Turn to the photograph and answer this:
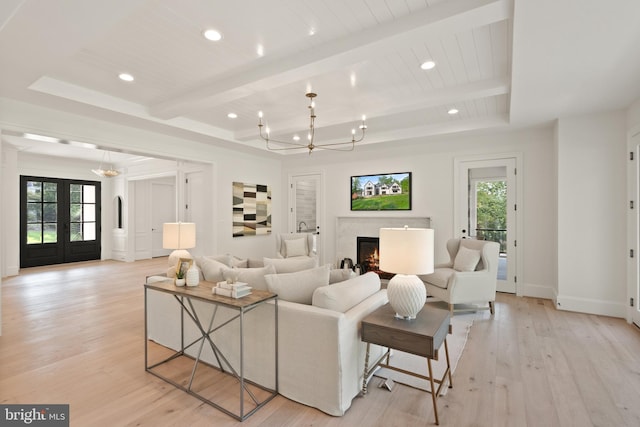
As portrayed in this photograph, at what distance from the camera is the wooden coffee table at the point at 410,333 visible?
1964mm

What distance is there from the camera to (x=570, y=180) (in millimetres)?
4152

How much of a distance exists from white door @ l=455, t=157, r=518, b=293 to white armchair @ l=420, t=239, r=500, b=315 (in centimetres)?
101

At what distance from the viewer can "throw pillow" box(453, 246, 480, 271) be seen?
4.10 meters

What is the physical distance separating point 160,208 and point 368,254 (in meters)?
6.83

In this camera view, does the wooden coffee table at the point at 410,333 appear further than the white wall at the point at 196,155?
No

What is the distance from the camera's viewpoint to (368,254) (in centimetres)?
629

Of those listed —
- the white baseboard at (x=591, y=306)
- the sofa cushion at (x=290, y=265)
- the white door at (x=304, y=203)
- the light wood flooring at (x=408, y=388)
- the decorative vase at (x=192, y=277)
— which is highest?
the white door at (x=304, y=203)

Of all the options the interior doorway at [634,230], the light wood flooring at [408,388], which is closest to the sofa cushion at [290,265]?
the light wood flooring at [408,388]

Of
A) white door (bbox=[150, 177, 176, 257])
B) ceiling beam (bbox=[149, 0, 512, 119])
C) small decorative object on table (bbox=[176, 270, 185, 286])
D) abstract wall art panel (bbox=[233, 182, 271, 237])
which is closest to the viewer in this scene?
ceiling beam (bbox=[149, 0, 512, 119])

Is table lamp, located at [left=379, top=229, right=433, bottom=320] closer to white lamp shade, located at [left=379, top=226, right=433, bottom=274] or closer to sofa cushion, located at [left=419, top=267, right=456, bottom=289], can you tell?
white lamp shade, located at [left=379, top=226, right=433, bottom=274]

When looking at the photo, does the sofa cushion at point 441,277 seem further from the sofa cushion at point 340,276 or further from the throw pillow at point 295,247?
the throw pillow at point 295,247

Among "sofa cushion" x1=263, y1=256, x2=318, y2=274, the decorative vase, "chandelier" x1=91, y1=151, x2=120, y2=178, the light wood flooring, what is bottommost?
the light wood flooring

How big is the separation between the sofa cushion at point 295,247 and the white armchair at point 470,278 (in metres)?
2.40

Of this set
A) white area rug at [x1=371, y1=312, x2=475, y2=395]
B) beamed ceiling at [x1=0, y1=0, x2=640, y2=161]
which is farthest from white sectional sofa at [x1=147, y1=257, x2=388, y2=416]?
beamed ceiling at [x1=0, y1=0, x2=640, y2=161]
